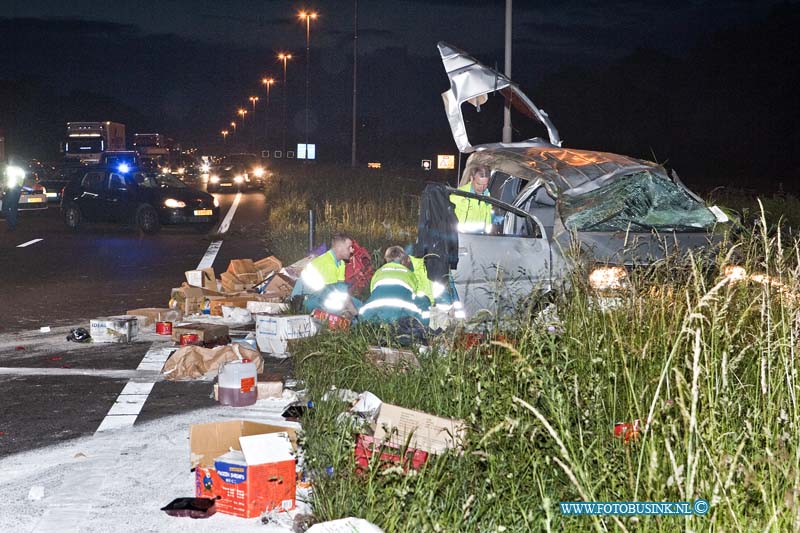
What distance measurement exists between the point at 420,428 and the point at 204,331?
16.1 feet

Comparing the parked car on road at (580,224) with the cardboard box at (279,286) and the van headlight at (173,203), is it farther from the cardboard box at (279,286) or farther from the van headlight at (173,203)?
the van headlight at (173,203)

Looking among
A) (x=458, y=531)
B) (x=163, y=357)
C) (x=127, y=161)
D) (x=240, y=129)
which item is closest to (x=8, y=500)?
(x=458, y=531)

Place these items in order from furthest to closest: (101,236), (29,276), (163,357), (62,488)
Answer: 1. (101,236)
2. (29,276)
3. (163,357)
4. (62,488)

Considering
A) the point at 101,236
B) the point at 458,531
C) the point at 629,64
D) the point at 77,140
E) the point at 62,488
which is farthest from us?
the point at 629,64

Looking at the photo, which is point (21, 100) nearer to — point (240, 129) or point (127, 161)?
point (240, 129)

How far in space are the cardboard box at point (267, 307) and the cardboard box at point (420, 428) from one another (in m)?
5.80

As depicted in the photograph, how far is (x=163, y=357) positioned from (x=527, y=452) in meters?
5.79

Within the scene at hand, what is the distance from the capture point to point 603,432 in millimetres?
5348

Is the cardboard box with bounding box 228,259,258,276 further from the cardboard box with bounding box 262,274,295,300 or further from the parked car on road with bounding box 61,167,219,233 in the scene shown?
the parked car on road with bounding box 61,167,219,233

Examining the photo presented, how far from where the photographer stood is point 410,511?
4.72 metres

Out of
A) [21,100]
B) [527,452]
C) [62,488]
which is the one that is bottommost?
[62,488]

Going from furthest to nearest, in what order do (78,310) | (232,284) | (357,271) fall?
(232,284) → (78,310) → (357,271)

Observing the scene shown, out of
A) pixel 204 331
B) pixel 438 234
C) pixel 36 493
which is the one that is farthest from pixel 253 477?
pixel 204 331

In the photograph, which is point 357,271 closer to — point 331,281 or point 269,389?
point 331,281
